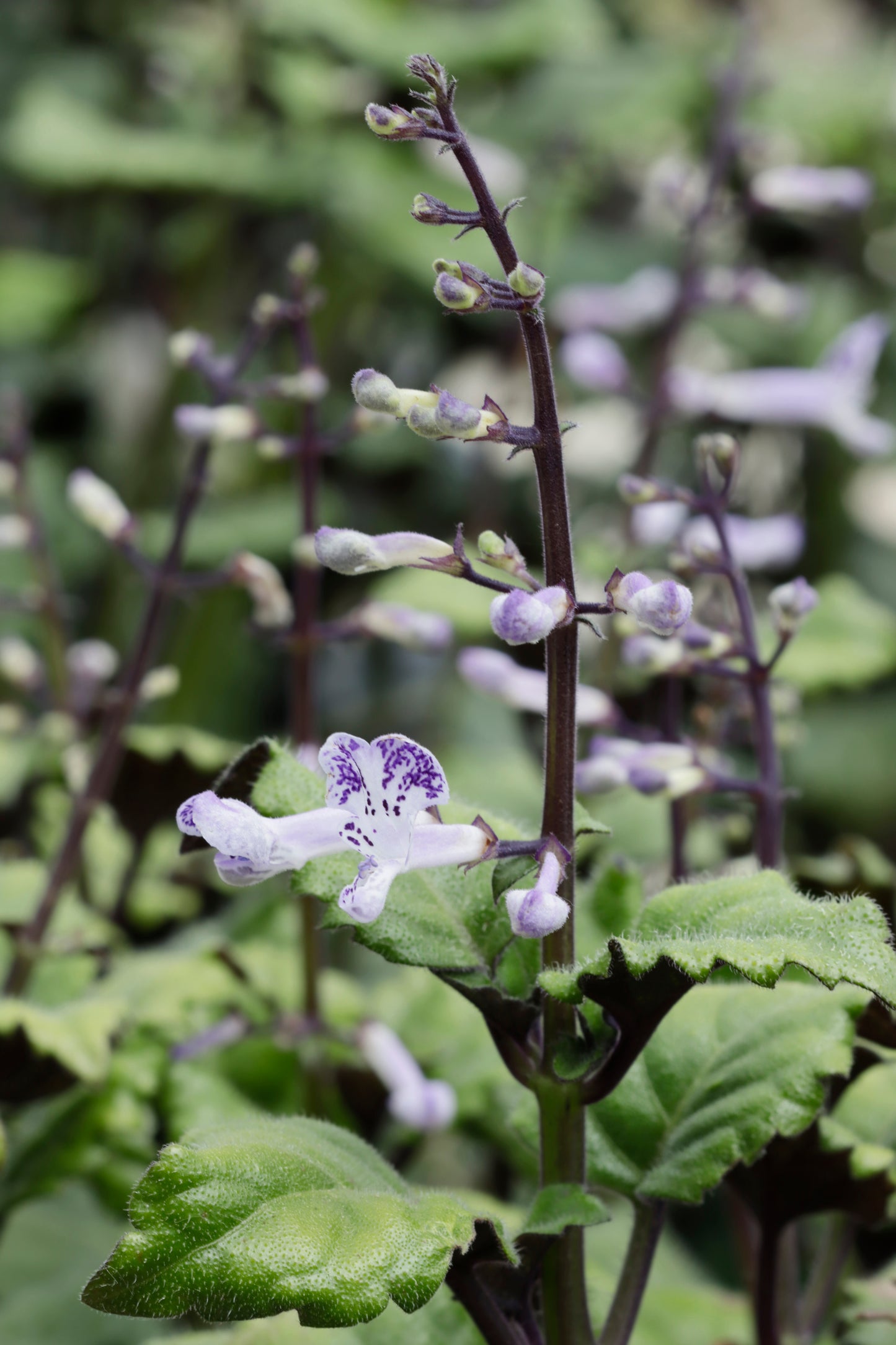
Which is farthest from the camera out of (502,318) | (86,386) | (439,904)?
(86,386)

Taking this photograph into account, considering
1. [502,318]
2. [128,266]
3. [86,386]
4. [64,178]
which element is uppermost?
[64,178]

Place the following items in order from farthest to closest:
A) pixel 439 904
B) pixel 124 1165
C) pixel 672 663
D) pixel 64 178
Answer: pixel 64 178 → pixel 124 1165 → pixel 672 663 → pixel 439 904

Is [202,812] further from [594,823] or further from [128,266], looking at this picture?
[128,266]

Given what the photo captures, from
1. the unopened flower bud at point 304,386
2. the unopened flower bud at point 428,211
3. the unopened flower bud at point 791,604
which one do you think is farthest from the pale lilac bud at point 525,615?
the unopened flower bud at point 304,386

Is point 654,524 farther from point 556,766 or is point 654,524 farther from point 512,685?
point 556,766

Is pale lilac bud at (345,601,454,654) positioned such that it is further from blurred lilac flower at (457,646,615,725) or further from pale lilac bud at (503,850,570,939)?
pale lilac bud at (503,850,570,939)

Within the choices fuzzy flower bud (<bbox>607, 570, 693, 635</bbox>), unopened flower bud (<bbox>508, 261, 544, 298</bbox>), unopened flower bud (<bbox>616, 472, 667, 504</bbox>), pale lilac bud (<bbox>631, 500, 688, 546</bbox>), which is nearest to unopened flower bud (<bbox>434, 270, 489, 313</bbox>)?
unopened flower bud (<bbox>508, 261, 544, 298</bbox>)

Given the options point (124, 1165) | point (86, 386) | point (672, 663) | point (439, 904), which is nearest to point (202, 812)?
point (439, 904)

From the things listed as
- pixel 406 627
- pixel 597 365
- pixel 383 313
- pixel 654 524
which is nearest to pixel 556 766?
pixel 406 627
